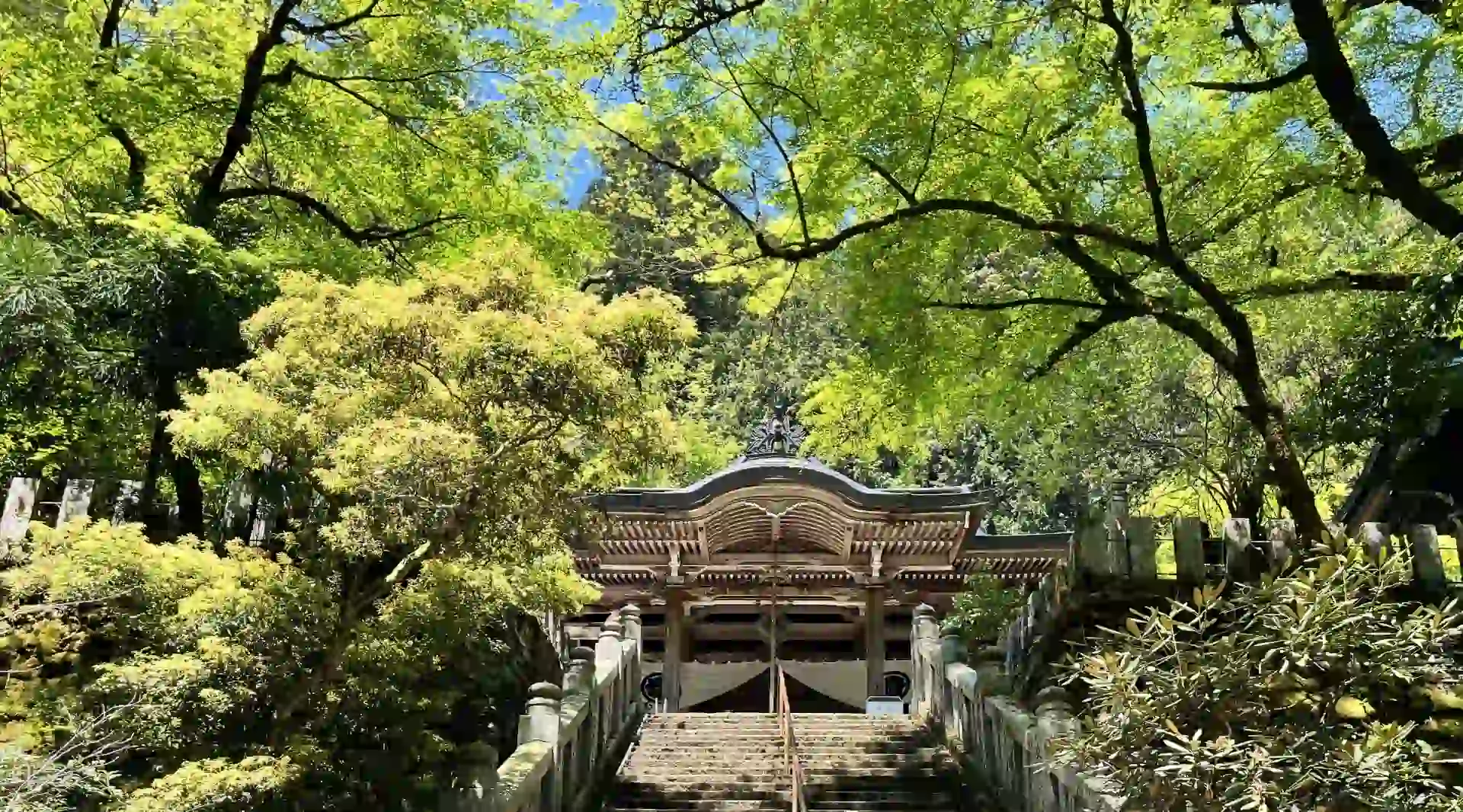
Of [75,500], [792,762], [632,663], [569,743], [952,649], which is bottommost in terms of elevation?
[792,762]

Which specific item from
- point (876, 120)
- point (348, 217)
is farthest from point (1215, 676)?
point (348, 217)

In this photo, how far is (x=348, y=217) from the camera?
10.0 metres

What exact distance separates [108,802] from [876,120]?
666 cm

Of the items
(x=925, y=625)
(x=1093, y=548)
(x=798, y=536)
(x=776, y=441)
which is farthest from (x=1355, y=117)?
(x=776, y=441)

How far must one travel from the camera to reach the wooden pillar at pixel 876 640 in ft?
52.9

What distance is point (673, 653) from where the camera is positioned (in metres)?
16.6

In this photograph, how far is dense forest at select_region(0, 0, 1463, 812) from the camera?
5.48m

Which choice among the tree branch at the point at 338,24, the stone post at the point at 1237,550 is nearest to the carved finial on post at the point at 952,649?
the stone post at the point at 1237,550

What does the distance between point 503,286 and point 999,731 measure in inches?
203

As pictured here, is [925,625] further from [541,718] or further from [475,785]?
[475,785]

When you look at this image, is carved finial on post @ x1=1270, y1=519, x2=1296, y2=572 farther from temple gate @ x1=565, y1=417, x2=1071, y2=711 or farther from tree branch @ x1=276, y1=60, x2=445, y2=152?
tree branch @ x1=276, y1=60, x2=445, y2=152

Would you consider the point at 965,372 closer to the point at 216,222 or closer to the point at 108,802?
the point at 216,222

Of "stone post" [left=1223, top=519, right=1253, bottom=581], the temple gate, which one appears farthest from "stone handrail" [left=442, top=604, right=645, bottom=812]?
"stone post" [left=1223, top=519, right=1253, bottom=581]

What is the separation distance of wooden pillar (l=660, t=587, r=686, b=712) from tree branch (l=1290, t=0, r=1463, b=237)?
11.8 meters
